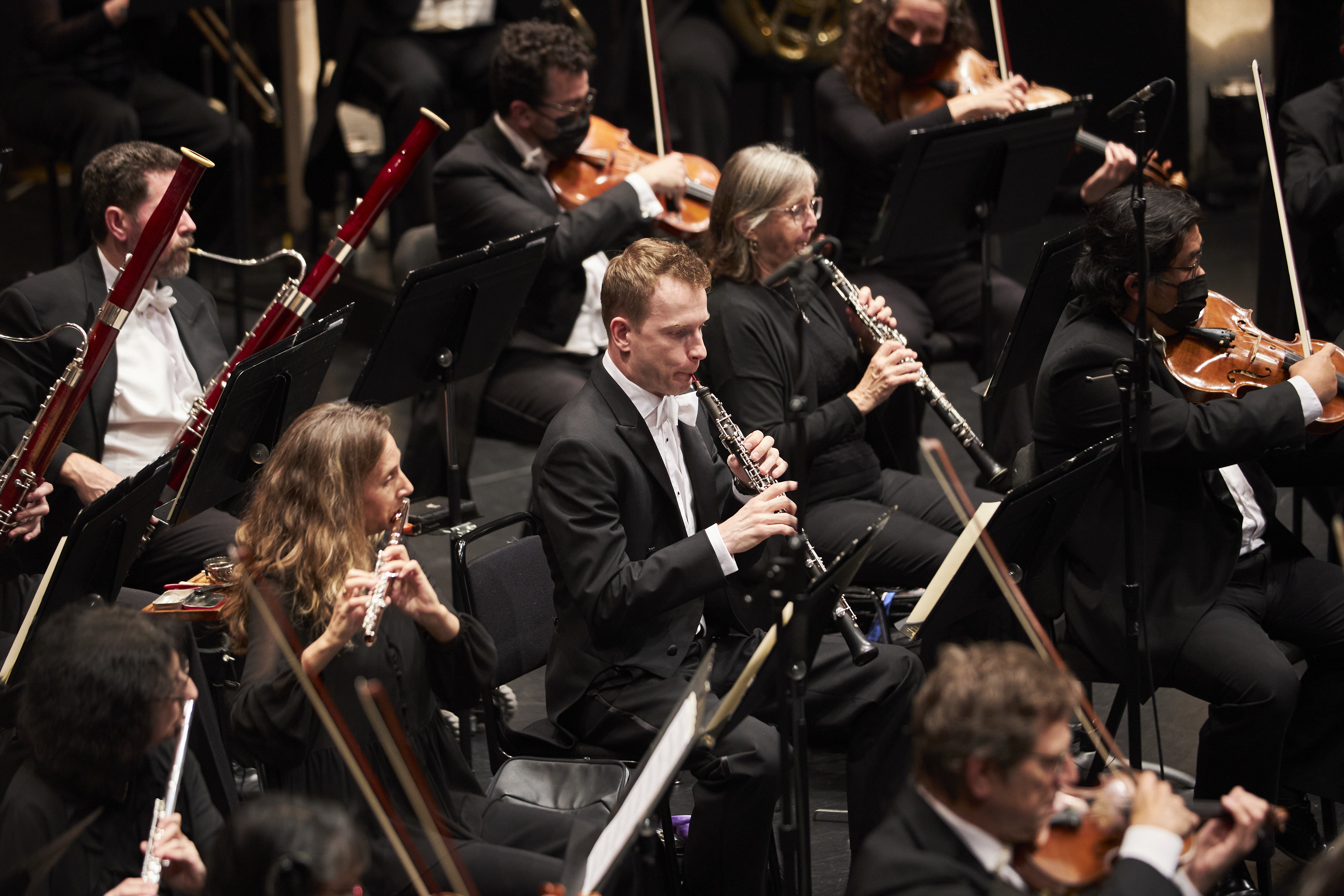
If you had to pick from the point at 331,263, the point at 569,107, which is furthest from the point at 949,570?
the point at 569,107

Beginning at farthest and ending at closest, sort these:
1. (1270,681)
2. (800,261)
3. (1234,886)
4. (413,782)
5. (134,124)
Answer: (134,124) < (1270,681) < (1234,886) < (413,782) < (800,261)

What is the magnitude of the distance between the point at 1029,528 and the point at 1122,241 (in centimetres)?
72

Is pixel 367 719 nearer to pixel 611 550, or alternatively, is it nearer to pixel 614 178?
pixel 611 550

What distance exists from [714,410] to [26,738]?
152 cm

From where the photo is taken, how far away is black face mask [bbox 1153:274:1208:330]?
3098 mm

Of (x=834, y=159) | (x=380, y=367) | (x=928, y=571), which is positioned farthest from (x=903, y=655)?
(x=834, y=159)

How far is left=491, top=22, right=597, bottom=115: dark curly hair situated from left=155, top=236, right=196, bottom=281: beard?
1.20 meters

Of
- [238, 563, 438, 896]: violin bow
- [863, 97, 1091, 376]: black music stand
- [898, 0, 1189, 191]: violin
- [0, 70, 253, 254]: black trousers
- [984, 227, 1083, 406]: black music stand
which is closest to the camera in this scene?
[238, 563, 438, 896]: violin bow

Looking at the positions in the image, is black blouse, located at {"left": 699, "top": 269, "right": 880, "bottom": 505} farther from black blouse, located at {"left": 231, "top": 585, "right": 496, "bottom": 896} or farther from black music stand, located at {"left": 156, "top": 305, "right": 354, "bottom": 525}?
black blouse, located at {"left": 231, "top": 585, "right": 496, "bottom": 896}

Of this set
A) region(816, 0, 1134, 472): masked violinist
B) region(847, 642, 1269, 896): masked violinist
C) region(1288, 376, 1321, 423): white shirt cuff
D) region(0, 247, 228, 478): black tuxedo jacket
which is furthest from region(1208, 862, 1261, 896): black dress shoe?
region(0, 247, 228, 478): black tuxedo jacket

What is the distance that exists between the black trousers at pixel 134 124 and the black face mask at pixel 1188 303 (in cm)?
357

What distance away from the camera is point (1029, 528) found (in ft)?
9.27

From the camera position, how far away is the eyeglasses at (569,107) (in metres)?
4.45

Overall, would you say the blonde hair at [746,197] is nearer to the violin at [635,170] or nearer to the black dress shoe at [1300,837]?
the violin at [635,170]
